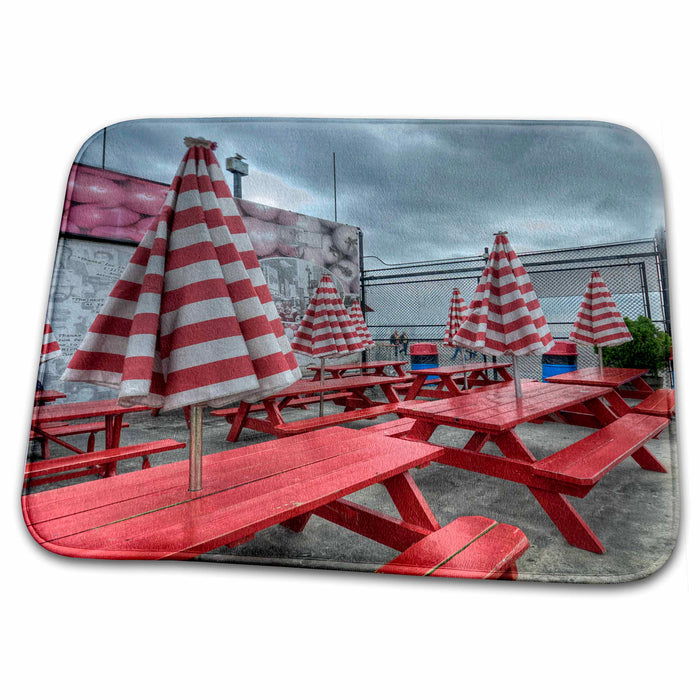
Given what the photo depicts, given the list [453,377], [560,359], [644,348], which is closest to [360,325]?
[453,377]

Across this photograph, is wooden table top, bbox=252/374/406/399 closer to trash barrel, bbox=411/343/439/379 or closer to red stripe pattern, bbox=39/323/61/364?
trash barrel, bbox=411/343/439/379

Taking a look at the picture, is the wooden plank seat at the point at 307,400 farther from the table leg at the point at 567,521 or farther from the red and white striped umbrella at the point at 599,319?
the red and white striped umbrella at the point at 599,319

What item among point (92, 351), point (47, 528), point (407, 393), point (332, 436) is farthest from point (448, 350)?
point (47, 528)

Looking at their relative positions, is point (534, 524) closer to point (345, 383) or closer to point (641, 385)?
point (641, 385)

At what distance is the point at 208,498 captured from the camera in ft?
3.56

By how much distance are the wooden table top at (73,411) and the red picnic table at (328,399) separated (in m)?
0.52

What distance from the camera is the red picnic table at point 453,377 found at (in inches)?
69.4

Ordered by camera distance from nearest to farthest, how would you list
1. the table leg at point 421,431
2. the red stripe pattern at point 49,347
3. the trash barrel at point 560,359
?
the red stripe pattern at point 49,347, the trash barrel at point 560,359, the table leg at point 421,431

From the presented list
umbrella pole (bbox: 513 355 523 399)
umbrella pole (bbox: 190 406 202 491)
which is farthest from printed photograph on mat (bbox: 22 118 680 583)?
umbrella pole (bbox: 513 355 523 399)

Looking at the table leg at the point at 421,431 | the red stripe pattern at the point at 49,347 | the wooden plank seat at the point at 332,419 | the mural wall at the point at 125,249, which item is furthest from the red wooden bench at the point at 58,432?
the table leg at the point at 421,431

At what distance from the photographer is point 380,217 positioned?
1492mm

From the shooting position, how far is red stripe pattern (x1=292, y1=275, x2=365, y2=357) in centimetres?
160

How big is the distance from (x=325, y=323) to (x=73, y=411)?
3.11 feet

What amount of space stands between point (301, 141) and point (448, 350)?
1023 mm
